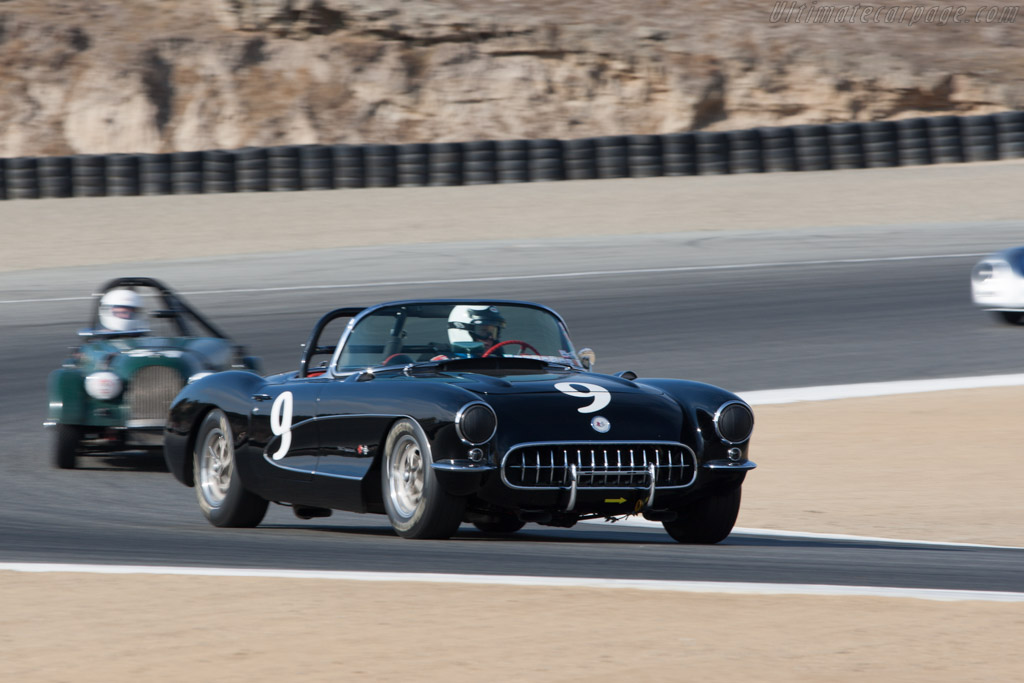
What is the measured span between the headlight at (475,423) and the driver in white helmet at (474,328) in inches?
36.3

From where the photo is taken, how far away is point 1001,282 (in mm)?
14359

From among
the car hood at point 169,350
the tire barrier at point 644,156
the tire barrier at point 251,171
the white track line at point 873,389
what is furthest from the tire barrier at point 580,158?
the car hood at point 169,350

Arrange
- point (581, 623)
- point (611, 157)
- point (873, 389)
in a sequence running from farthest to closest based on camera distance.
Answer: point (611, 157), point (873, 389), point (581, 623)

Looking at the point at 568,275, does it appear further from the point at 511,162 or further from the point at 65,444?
the point at 65,444

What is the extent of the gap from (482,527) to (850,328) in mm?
8374

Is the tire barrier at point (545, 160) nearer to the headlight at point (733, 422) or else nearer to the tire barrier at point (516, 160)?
the tire barrier at point (516, 160)

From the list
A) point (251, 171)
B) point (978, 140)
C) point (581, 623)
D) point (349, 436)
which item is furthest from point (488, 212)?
point (581, 623)

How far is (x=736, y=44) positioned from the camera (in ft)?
102

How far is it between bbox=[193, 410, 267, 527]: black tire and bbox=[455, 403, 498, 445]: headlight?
1564 millimetres

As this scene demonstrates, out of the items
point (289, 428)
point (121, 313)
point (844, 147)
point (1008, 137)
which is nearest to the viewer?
point (289, 428)

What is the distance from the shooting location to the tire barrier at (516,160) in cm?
2258

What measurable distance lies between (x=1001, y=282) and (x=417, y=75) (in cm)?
1782

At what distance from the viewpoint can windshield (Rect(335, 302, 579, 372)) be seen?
22.9 ft

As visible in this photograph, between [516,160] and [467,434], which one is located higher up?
[516,160]
